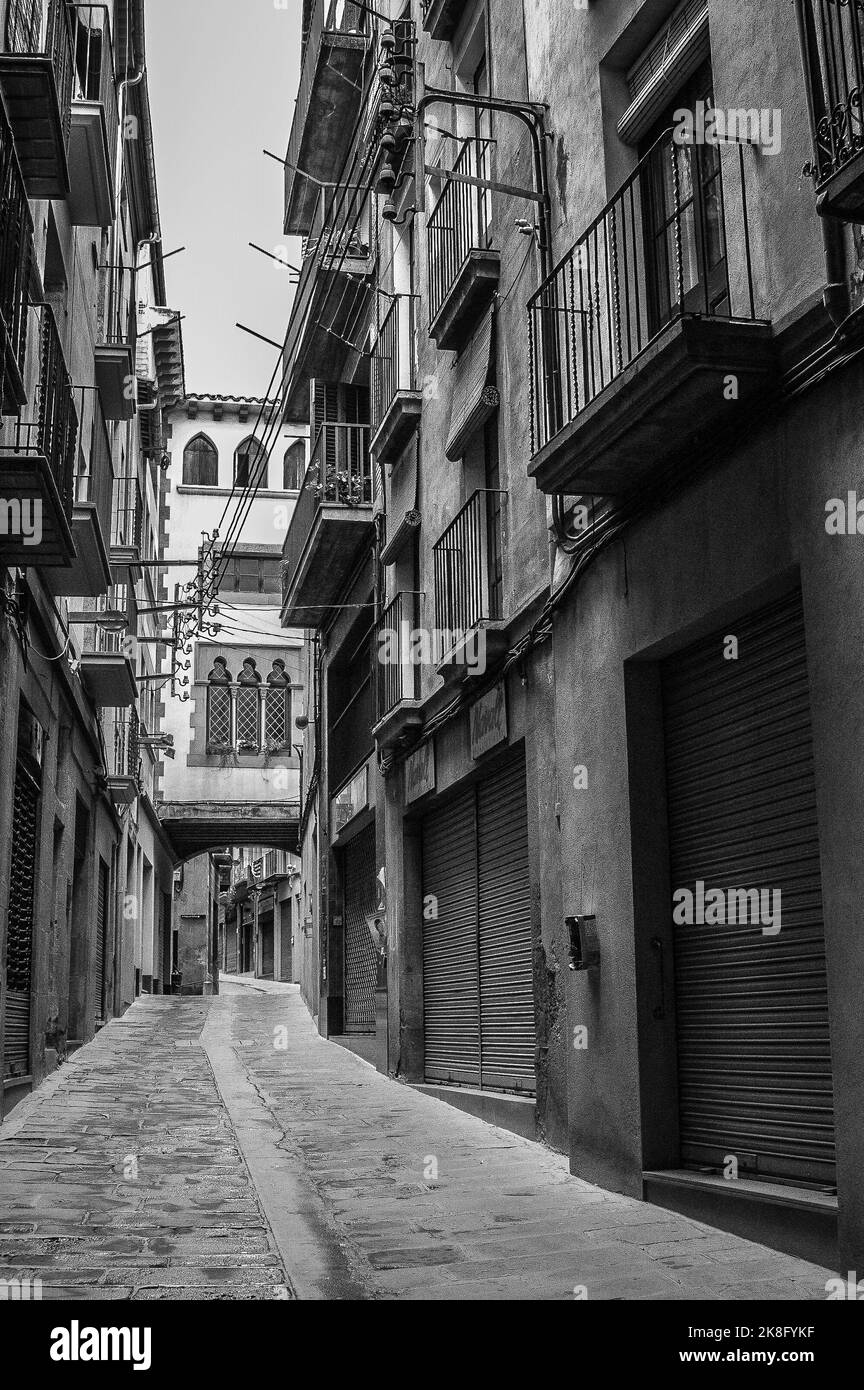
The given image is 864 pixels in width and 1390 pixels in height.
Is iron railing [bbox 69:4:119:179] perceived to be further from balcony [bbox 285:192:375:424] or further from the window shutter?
the window shutter

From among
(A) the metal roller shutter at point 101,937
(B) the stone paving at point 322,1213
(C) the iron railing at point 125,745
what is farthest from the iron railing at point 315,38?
(B) the stone paving at point 322,1213

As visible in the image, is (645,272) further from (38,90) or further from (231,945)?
(231,945)

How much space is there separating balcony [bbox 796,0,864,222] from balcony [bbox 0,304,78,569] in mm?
5460

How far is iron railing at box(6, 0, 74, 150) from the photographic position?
10297 mm

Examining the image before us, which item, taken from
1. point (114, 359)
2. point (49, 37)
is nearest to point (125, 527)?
point (114, 359)

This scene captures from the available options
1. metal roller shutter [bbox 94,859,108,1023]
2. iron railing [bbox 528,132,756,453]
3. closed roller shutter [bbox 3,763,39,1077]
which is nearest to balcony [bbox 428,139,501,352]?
iron railing [bbox 528,132,756,453]

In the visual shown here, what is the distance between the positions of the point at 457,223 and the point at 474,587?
3.36 m

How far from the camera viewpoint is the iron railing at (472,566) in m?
11.4

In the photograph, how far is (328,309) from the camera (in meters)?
18.7

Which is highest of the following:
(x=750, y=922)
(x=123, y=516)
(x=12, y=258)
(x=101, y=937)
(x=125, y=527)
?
(x=123, y=516)

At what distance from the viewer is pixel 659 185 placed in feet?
27.5
